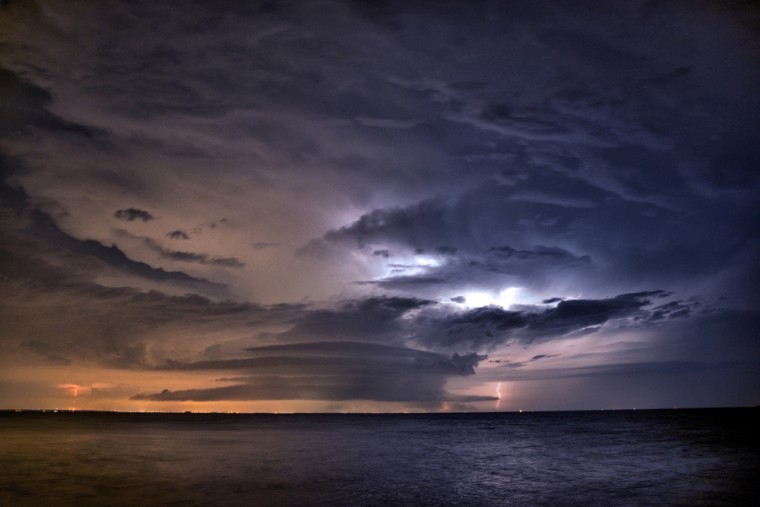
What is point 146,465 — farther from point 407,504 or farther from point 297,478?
point 407,504

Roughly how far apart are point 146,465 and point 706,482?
46.3 metres

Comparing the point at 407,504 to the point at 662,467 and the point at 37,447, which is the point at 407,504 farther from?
the point at 37,447

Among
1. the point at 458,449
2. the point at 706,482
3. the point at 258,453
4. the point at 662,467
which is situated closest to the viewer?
the point at 706,482

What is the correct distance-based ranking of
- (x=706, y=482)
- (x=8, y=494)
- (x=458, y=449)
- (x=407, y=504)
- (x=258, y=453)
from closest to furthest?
(x=407, y=504), (x=8, y=494), (x=706, y=482), (x=258, y=453), (x=458, y=449)

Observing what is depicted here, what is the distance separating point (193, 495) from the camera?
34.1 m

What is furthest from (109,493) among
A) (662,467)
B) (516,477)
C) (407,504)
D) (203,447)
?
(662,467)

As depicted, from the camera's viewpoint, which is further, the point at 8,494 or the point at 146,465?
the point at 146,465

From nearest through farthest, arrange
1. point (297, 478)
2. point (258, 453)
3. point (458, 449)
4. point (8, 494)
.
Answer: point (8, 494), point (297, 478), point (258, 453), point (458, 449)

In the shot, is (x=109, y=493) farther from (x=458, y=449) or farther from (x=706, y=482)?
(x=458, y=449)

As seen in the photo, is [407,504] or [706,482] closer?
[407,504]

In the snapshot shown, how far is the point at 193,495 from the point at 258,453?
99.9 ft

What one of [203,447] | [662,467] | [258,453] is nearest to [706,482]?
[662,467]

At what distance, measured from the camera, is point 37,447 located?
66688 millimetres

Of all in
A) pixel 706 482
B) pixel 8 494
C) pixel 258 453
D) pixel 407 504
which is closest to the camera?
pixel 407 504
